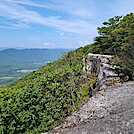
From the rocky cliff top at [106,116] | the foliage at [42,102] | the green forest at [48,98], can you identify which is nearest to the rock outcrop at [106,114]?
the rocky cliff top at [106,116]

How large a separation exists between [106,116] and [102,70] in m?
6.45

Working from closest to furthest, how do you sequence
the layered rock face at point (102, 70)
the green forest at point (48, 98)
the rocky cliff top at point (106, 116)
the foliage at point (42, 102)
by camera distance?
the rocky cliff top at point (106, 116)
the layered rock face at point (102, 70)
the green forest at point (48, 98)
the foliage at point (42, 102)

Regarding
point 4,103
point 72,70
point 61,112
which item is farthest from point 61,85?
point 4,103

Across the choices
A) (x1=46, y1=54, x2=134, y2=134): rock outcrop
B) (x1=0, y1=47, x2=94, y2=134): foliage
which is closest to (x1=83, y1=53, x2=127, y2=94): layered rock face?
(x1=46, y1=54, x2=134, y2=134): rock outcrop

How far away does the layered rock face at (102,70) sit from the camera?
12836 millimetres

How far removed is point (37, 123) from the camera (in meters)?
18.2

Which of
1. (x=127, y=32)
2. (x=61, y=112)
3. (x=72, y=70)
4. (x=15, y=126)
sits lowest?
(x=15, y=126)

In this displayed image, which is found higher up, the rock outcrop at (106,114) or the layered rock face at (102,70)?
the layered rock face at (102,70)

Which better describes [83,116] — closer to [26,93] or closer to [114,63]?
[114,63]

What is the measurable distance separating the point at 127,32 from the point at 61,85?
6473mm

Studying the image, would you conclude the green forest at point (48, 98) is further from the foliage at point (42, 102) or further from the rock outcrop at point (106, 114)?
the rock outcrop at point (106, 114)

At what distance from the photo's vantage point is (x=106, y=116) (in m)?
8.38

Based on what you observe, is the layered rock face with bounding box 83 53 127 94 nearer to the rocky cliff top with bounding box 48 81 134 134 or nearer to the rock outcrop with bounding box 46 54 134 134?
the rock outcrop with bounding box 46 54 134 134

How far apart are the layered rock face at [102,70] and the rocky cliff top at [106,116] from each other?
177cm
